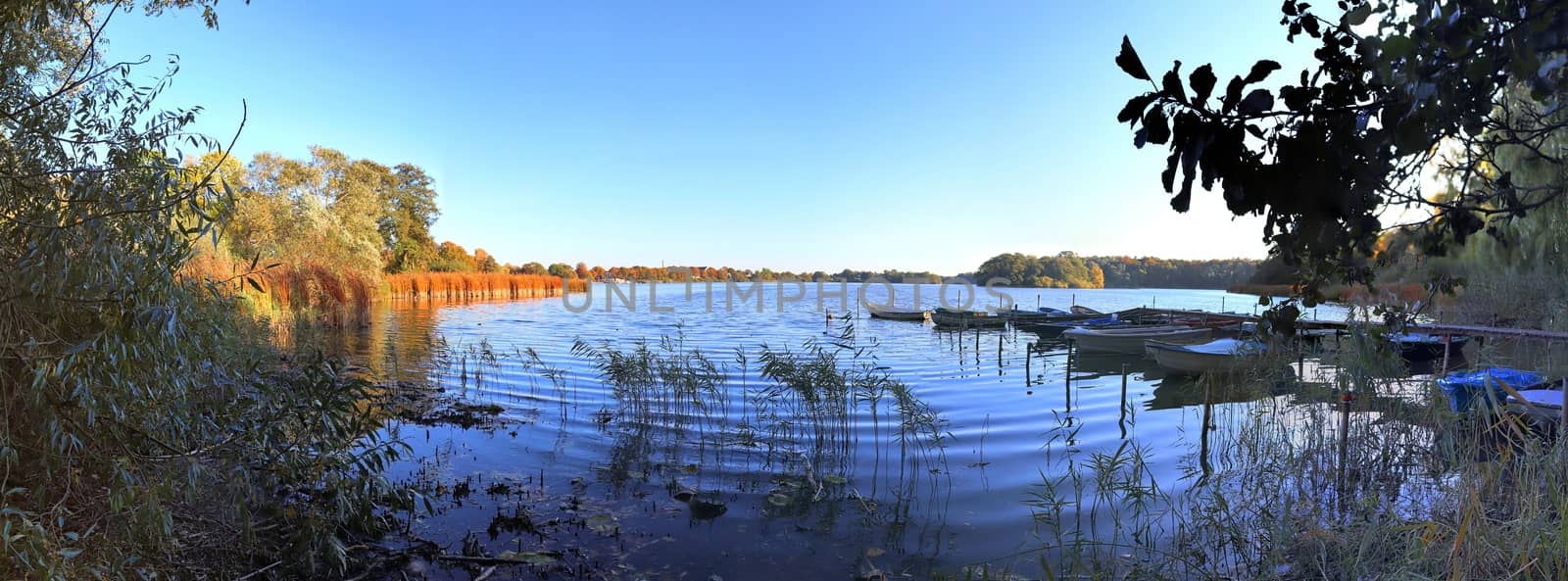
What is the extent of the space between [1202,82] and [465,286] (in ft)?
176

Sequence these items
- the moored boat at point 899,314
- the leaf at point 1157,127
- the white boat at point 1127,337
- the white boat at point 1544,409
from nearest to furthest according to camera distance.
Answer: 1. the leaf at point 1157,127
2. the white boat at point 1544,409
3. the white boat at point 1127,337
4. the moored boat at point 899,314

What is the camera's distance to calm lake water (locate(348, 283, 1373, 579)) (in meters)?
6.17

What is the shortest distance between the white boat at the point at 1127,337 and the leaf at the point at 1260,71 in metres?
22.0

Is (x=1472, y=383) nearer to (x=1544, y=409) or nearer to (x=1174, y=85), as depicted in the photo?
(x=1544, y=409)

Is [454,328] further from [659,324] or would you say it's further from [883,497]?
[883,497]

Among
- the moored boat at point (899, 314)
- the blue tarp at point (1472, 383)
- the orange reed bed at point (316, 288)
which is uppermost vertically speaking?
the orange reed bed at point (316, 288)

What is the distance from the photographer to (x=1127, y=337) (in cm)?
2331

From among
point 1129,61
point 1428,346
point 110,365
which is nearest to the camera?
point 1129,61

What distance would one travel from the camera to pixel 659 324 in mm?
33281

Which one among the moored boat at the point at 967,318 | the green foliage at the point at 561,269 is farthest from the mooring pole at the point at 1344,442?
the green foliage at the point at 561,269

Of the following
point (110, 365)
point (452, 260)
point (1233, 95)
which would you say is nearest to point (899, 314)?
point (110, 365)

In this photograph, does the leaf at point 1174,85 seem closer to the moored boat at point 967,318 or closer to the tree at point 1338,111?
the tree at point 1338,111

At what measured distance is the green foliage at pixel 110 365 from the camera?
3264 mm

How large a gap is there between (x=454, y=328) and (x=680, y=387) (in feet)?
63.7
